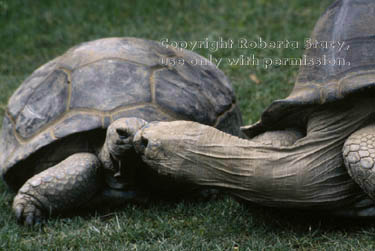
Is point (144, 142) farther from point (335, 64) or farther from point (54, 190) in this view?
point (335, 64)

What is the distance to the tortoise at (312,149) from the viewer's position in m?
2.78

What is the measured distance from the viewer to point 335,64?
299cm

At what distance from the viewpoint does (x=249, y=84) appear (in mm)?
5574

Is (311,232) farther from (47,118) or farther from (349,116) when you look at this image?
(47,118)

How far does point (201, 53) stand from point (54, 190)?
10.8 ft

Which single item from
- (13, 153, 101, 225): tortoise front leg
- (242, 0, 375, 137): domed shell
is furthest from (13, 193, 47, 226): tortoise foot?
(242, 0, 375, 137): domed shell

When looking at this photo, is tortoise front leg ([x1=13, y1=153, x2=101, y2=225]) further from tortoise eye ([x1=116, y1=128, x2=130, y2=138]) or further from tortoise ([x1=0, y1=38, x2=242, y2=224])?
tortoise eye ([x1=116, y1=128, x2=130, y2=138])

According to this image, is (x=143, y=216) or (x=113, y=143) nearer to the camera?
(x=113, y=143)

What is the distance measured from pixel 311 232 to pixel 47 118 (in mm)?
1680

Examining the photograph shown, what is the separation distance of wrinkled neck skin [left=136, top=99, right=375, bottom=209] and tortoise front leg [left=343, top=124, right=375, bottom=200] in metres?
0.14

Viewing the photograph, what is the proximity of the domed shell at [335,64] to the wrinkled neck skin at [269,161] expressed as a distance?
0.35ft

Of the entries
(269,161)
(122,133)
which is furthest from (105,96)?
(269,161)

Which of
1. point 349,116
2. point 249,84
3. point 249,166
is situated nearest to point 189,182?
point 249,166

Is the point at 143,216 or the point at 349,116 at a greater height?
the point at 349,116
